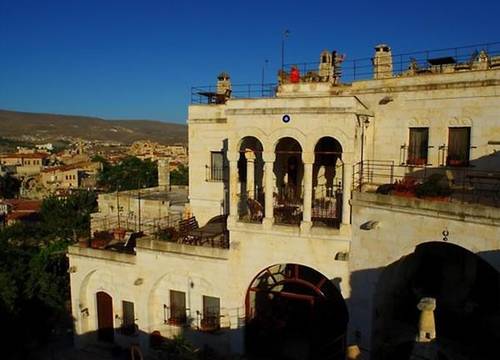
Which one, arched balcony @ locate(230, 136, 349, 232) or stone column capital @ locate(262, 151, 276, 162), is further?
stone column capital @ locate(262, 151, 276, 162)

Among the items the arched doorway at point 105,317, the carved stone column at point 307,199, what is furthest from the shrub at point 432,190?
the arched doorway at point 105,317

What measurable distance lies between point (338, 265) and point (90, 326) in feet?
47.4

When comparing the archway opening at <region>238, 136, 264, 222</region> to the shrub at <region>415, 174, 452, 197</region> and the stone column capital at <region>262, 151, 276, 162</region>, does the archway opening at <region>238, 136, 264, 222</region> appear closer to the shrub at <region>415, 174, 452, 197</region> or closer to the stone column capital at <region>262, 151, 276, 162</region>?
the stone column capital at <region>262, 151, 276, 162</region>

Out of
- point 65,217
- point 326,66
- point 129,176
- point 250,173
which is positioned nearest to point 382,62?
point 326,66

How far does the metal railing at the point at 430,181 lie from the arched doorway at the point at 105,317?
14325mm

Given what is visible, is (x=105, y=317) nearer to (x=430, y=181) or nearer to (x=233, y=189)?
(x=233, y=189)

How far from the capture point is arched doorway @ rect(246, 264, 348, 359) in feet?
65.2

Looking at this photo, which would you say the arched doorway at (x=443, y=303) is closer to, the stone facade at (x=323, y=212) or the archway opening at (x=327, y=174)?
the stone facade at (x=323, y=212)

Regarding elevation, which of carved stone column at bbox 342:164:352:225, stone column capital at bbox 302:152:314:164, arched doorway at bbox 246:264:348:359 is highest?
stone column capital at bbox 302:152:314:164

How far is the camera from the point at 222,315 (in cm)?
2044

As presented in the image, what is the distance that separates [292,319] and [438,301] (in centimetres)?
701

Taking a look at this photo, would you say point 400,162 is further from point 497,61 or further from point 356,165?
point 497,61

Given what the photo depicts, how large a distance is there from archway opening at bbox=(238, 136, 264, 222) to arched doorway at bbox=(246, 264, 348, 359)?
109 inches

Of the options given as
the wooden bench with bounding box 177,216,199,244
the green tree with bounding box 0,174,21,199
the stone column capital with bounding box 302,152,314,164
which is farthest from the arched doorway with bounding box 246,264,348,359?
the green tree with bounding box 0,174,21,199
